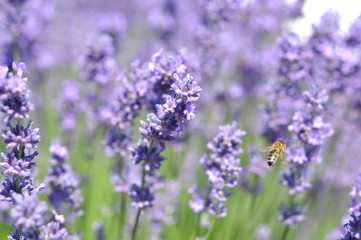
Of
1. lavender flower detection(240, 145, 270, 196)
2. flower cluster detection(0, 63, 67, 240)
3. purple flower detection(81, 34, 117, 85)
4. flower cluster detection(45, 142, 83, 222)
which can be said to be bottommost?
flower cluster detection(0, 63, 67, 240)

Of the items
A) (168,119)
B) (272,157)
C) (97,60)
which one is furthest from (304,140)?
(97,60)

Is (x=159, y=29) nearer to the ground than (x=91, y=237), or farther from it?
farther from it

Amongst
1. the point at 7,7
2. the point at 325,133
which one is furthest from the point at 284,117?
the point at 7,7

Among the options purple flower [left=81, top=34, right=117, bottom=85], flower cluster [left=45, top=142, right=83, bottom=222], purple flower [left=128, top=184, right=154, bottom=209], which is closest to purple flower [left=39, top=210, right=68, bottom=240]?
purple flower [left=128, top=184, right=154, bottom=209]

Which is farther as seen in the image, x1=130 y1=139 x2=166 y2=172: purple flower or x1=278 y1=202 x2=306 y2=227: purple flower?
x1=278 y1=202 x2=306 y2=227: purple flower

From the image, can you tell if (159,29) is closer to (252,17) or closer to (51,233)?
(252,17)

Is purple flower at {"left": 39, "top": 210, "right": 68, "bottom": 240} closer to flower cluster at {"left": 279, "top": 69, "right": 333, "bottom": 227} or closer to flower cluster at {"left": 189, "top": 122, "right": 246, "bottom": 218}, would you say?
flower cluster at {"left": 189, "top": 122, "right": 246, "bottom": 218}
